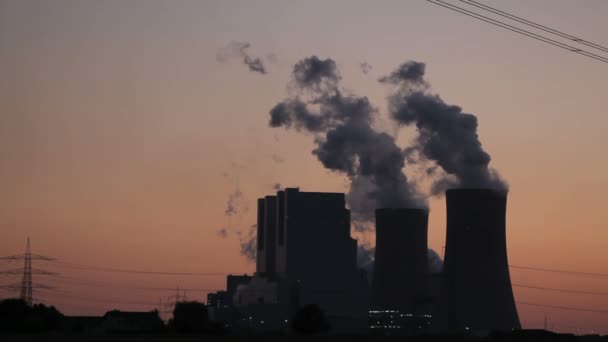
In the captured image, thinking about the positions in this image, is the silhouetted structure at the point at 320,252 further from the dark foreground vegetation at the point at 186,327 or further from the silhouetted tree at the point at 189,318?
the silhouetted tree at the point at 189,318

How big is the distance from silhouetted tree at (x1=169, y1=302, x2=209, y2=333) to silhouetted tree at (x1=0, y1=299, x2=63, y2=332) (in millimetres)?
6308

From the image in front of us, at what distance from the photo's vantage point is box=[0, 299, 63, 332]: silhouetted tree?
46156mm

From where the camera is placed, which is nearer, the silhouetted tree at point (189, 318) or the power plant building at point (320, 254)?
the silhouetted tree at point (189, 318)

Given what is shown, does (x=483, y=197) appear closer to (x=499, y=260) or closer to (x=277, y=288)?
(x=499, y=260)

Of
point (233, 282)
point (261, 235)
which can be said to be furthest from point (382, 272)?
point (233, 282)

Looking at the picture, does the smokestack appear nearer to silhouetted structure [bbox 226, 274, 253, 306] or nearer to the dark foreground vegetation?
silhouetted structure [bbox 226, 274, 253, 306]

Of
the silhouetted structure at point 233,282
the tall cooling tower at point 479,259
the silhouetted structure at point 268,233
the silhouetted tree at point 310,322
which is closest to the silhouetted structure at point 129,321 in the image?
the silhouetted tree at point 310,322

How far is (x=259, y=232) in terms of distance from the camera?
121 m

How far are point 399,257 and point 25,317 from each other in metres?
36.0

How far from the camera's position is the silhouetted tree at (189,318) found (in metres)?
48.3

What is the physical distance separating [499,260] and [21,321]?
32.4 meters

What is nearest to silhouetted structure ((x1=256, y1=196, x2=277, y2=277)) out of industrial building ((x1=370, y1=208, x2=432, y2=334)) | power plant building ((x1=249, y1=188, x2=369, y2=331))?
power plant building ((x1=249, y1=188, x2=369, y2=331))

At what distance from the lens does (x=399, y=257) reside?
7825 cm

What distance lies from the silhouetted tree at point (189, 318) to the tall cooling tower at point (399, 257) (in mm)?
29638
